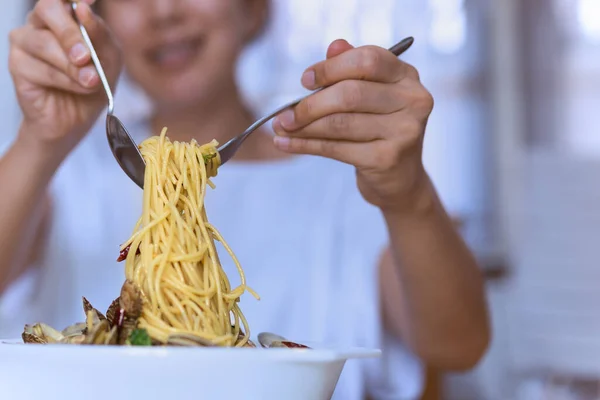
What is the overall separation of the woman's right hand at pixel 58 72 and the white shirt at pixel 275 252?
51 centimetres

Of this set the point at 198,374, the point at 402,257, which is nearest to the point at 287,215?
the point at 402,257

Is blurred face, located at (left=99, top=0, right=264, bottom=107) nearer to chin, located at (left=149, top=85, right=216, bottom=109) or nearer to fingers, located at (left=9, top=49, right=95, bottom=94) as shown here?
chin, located at (left=149, top=85, right=216, bottom=109)

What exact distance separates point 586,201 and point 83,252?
76.2 inches

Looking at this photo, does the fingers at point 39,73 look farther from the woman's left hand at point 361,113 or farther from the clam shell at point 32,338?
the clam shell at point 32,338

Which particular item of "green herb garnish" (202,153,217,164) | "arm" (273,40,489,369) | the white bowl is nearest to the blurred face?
"arm" (273,40,489,369)

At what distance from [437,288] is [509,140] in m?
1.86

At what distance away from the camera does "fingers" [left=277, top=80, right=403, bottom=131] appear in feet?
2.05

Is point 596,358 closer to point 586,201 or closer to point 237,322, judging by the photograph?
point 586,201

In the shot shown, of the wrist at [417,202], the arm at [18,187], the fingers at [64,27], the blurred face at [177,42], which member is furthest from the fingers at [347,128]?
the blurred face at [177,42]

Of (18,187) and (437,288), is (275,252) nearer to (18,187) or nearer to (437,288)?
(437,288)

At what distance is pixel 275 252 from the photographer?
1.33 m

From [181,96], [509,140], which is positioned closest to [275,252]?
[181,96]

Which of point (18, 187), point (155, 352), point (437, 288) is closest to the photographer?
point (155, 352)

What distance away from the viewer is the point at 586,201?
2557 mm
